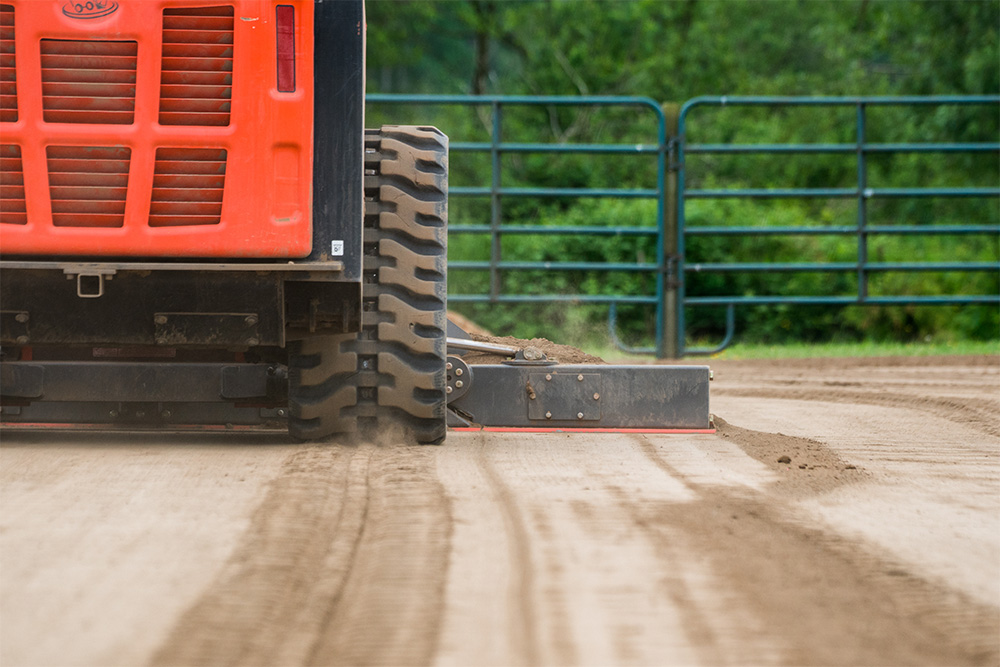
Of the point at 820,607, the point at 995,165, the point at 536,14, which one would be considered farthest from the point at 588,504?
the point at 536,14

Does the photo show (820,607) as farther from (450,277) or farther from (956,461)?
(450,277)

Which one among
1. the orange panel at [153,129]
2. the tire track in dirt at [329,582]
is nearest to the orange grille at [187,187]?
the orange panel at [153,129]

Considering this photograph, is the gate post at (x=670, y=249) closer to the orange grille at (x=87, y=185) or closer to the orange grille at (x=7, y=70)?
the orange grille at (x=87, y=185)

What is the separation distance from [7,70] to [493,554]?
8.12ft

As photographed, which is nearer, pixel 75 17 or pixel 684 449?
pixel 75 17

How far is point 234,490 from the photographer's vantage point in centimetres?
331

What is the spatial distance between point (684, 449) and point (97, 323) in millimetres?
2189

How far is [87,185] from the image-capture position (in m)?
3.84

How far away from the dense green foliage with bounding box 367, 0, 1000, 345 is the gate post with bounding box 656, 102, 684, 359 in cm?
80

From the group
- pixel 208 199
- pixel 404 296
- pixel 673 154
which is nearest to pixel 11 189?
pixel 208 199

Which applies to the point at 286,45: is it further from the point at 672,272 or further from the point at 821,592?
the point at 672,272

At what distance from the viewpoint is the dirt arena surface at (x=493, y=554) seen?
2123 millimetres

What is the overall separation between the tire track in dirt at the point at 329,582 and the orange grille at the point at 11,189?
1.35 metres

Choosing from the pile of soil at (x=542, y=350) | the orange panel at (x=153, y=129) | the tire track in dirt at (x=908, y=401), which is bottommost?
the tire track in dirt at (x=908, y=401)
